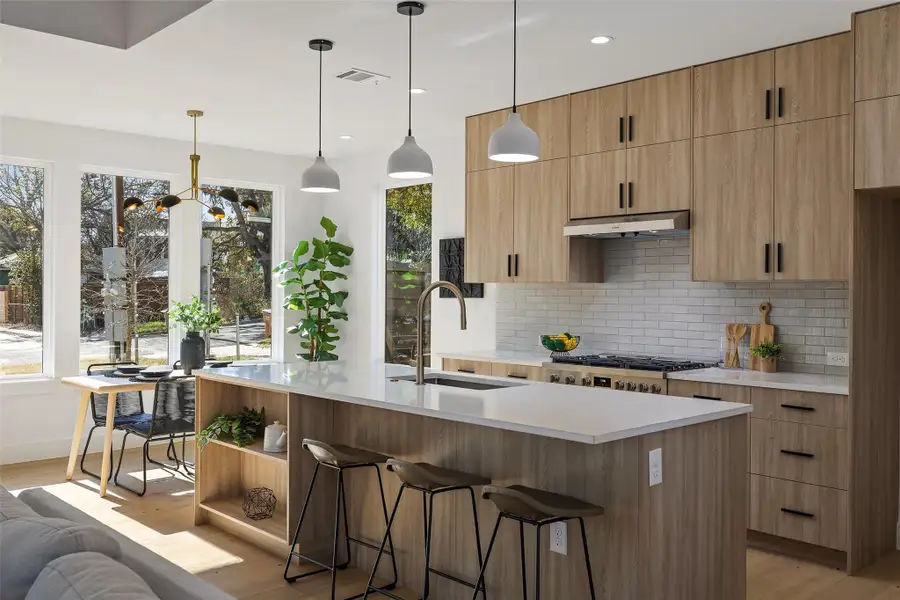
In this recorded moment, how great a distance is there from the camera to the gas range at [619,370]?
4.64 meters

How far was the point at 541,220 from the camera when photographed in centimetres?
557

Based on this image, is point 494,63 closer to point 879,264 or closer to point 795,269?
point 795,269

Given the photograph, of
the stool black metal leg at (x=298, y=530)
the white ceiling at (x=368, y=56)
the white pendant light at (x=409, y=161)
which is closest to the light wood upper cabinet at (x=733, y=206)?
the white ceiling at (x=368, y=56)

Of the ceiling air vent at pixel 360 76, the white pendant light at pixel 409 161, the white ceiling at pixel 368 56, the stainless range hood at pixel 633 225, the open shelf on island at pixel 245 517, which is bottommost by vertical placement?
the open shelf on island at pixel 245 517

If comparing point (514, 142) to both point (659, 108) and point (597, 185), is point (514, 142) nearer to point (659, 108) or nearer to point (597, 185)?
point (659, 108)

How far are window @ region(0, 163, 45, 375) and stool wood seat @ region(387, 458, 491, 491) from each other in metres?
4.52

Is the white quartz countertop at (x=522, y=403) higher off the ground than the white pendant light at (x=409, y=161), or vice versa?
the white pendant light at (x=409, y=161)

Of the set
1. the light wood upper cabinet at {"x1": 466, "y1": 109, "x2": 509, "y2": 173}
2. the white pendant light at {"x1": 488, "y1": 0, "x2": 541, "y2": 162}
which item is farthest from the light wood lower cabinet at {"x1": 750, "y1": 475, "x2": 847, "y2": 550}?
the light wood upper cabinet at {"x1": 466, "y1": 109, "x2": 509, "y2": 173}

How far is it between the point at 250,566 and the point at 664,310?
3.11 m

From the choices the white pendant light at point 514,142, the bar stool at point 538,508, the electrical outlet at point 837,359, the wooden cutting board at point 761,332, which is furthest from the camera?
the wooden cutting board at point 761,332

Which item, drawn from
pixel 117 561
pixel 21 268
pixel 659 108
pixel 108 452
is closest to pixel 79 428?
pixel 108 452

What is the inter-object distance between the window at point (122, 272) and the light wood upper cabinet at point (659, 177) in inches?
169

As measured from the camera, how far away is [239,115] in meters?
6.00

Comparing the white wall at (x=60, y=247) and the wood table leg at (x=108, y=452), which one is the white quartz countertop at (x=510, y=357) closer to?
the wood table leg at (x=108, y=452)
